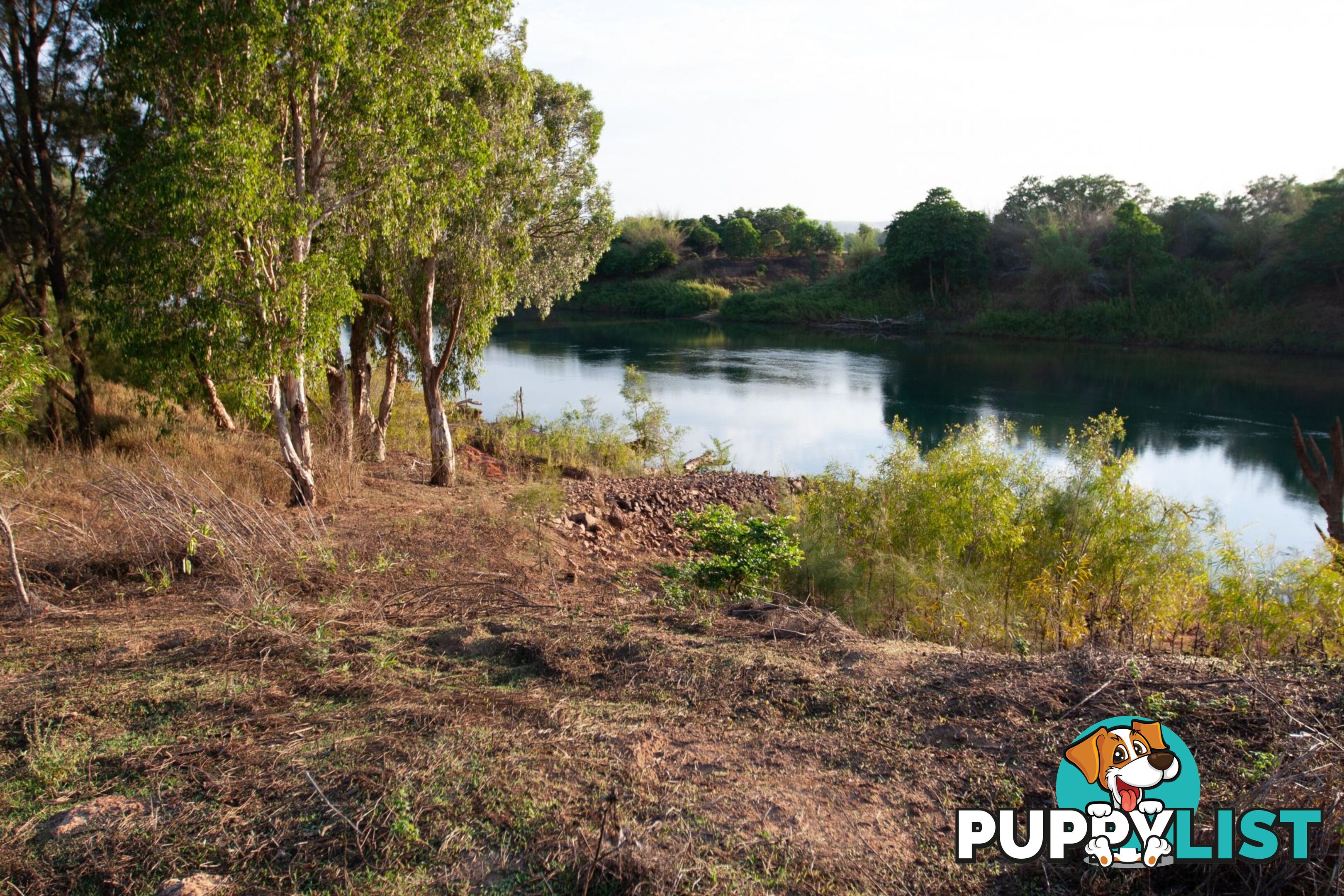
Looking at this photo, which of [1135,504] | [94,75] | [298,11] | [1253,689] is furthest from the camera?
[94,75]

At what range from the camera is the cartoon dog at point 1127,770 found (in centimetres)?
267

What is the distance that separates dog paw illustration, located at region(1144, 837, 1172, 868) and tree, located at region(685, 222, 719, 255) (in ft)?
210

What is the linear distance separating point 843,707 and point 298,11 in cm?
729

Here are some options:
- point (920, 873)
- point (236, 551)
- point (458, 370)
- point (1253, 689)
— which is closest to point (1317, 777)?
point (1253, 689)

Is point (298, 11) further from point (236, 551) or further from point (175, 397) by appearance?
point (236, 551)

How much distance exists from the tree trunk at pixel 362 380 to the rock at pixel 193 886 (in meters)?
9.60

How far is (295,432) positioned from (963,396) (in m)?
22.4

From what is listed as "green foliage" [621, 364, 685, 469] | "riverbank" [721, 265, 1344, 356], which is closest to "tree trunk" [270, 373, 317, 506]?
"green foliage" [621, 364, 685, 469]

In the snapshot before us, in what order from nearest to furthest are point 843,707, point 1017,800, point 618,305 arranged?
point 1017,800
point 843,707
point 618,305

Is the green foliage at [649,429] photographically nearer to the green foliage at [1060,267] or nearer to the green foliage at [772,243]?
the green foliage at [1060,267]

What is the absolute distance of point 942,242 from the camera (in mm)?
46062

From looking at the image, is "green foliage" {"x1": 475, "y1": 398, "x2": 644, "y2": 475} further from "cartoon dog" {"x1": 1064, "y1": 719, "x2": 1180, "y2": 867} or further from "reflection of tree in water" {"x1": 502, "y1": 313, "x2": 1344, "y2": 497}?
"cartoon dog" {"x1": 1064, "y1": 719, "x2": 1180, "y2": 867}

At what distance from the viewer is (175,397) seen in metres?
7.77

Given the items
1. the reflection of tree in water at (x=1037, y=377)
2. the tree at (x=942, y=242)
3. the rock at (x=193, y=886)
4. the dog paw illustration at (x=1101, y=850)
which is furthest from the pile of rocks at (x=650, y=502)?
the tree at (x=942, y=242)
